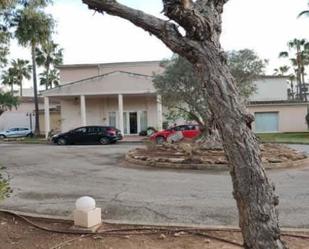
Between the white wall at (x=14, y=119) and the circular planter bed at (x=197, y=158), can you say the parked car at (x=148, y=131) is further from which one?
the white wall at (x=14, y=119)

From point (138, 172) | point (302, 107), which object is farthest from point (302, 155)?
point (302, 107)

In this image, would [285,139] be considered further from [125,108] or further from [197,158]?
[197,158]

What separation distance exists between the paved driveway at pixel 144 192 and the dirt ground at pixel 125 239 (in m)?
0.92

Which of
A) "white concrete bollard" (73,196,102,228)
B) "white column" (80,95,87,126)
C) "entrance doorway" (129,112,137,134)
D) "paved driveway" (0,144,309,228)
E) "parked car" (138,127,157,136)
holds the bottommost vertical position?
"paved driveway" (0,144,309,228)

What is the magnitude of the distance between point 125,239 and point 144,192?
178 inches

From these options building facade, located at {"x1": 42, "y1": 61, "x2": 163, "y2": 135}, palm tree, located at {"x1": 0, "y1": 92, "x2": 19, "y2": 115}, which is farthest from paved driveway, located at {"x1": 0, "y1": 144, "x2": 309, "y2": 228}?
palm tree, located at {"x1": 0, "y1": 92, "x2": 19, "y2": 115}

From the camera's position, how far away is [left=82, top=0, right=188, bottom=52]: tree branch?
4.43 metres

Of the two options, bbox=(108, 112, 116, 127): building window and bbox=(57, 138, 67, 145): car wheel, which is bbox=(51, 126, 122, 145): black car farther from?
bbox=(108, 112, 116, 127): building window

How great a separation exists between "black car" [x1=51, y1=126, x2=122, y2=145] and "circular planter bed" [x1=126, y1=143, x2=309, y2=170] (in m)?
13.1

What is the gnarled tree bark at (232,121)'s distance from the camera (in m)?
4.21

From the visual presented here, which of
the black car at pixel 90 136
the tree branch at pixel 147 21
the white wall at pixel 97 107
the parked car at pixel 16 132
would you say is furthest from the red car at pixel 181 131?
the tree branch at pixel 147 21

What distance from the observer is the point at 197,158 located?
632 inches

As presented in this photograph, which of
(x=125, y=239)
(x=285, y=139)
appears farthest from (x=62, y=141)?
(x=125, y=239)

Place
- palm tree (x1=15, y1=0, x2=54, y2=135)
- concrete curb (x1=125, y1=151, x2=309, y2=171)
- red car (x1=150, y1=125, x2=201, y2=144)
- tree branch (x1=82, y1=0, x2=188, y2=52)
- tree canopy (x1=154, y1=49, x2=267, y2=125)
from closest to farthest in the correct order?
tree branch (x1=82, y1=0, x2=188, y2=52) < concrete curb (x1=125, y1=151, x2=309, y2=171) < palm tree (x1=15, y1=0, x2=54, y2=135) < tree canopy (x1=154, y1=49, x2=267, y2=125) < red car (x1=150, y1=125, x2=201, y2=144)
